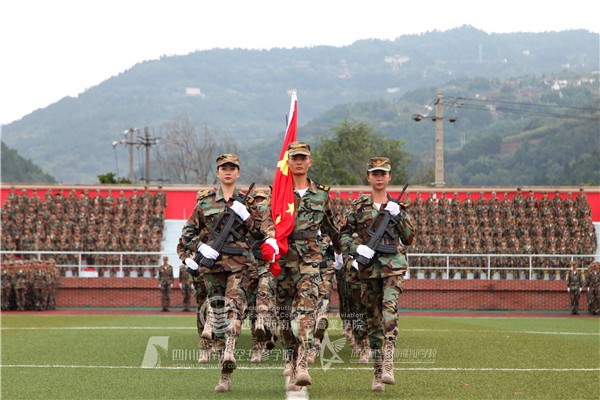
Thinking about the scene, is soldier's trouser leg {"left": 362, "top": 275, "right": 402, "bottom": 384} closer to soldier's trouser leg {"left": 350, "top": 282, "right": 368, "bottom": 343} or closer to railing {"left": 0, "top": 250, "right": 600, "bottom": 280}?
soldier's trouser leg {"left": 350, "top": 282, "right": 368, "bottom": 343}

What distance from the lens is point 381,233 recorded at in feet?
35.0

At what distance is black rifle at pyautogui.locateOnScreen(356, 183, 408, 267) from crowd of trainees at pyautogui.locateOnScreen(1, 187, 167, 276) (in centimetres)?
2045

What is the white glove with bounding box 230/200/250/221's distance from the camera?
10.7 m

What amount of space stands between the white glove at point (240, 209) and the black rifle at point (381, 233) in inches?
48.9

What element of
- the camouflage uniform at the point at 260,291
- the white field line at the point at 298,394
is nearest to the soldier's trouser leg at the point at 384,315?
→ the white field line at the point at 298,394

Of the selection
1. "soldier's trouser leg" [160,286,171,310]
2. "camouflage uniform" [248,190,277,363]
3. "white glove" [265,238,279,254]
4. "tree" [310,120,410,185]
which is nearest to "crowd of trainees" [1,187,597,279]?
"soldier's trouser leg" [160,286,171,310]

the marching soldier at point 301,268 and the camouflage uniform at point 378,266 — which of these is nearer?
the marching soldier at point 301,268

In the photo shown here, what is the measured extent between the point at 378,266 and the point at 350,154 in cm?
7361

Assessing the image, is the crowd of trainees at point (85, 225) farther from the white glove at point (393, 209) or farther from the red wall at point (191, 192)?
the white glove at point (393, 209)

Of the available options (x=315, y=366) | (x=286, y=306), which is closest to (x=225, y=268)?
(x=286, y=306)

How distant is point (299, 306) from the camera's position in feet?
32.4

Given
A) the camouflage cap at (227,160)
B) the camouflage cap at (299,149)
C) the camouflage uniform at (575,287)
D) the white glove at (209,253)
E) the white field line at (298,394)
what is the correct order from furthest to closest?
1. the camouflage uniform at (575,287)
2. the camouflage cap at (227,160)
3. the white glove at (209,253)
4. the camouflage cap at (299,149)
5. the white field line at (298,394)

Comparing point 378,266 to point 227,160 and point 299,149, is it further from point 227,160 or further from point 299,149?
point 227,160

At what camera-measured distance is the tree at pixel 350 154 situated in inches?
3152
